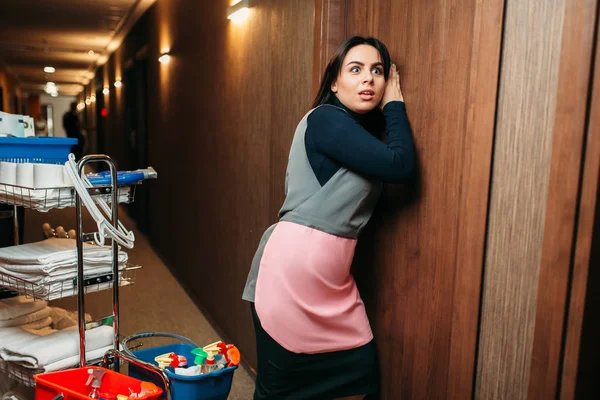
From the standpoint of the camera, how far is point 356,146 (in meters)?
1.28

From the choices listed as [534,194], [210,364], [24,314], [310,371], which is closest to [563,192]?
[534,194]

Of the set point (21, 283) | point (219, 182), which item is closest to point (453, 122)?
point (21, 283)

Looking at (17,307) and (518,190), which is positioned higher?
(518,190)

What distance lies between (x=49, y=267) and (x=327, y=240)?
36.6 inches

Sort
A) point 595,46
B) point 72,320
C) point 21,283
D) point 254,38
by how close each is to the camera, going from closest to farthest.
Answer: point 595,46, point 21,283, point 72,320, point 254,38

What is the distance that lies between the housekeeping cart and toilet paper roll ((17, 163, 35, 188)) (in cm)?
2

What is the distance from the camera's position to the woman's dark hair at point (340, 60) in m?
1.40

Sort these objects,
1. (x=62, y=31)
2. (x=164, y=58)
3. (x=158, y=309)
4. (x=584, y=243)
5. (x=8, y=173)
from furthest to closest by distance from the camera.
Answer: (x=62, y=31) → (x=164, y=58) → (x=158, y=309) → (x=8, y=173) → (x=584, y=243)

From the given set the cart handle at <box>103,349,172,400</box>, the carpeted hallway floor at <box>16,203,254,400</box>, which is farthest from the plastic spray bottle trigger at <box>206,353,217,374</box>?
the carpeted hallway floor at <box>16,203,254,400</box>

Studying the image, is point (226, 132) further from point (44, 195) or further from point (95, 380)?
point (95, 380)

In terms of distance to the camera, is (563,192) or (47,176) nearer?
(563,192)

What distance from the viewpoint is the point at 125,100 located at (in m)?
7.42

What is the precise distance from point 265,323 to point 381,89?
2.45ft

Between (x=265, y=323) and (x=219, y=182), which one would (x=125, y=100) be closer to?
(x=219, y=182)
